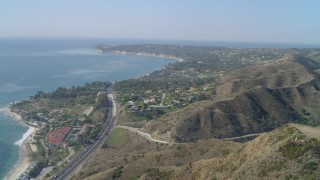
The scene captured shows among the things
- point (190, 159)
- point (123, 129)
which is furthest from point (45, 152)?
point (190, 159)

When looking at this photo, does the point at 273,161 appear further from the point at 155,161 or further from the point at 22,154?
the point at 22,154

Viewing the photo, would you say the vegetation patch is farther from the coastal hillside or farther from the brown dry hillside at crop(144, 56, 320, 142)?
the coastal hillside

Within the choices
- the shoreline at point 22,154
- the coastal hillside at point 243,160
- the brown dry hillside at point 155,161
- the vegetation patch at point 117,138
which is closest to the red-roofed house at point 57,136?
the shoreline at point 22,154

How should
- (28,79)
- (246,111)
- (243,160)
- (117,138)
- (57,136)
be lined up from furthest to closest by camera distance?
(28,79), (57,136), (246,111), (117,138), (243,160)

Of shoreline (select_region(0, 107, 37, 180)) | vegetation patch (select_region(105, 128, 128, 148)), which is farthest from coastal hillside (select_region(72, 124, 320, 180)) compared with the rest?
vegetation patch (select_region(105, 128, 128, 148))

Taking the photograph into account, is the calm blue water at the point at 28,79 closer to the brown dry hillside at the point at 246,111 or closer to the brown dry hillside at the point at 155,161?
the brown dry hillside at the point at 155,161

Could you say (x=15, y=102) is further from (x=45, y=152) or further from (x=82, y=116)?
(x=45, y=152)

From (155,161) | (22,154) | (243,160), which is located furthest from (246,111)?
(243,160)

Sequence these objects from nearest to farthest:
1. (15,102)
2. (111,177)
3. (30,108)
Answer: (111,177), (30,108), (15,102)
